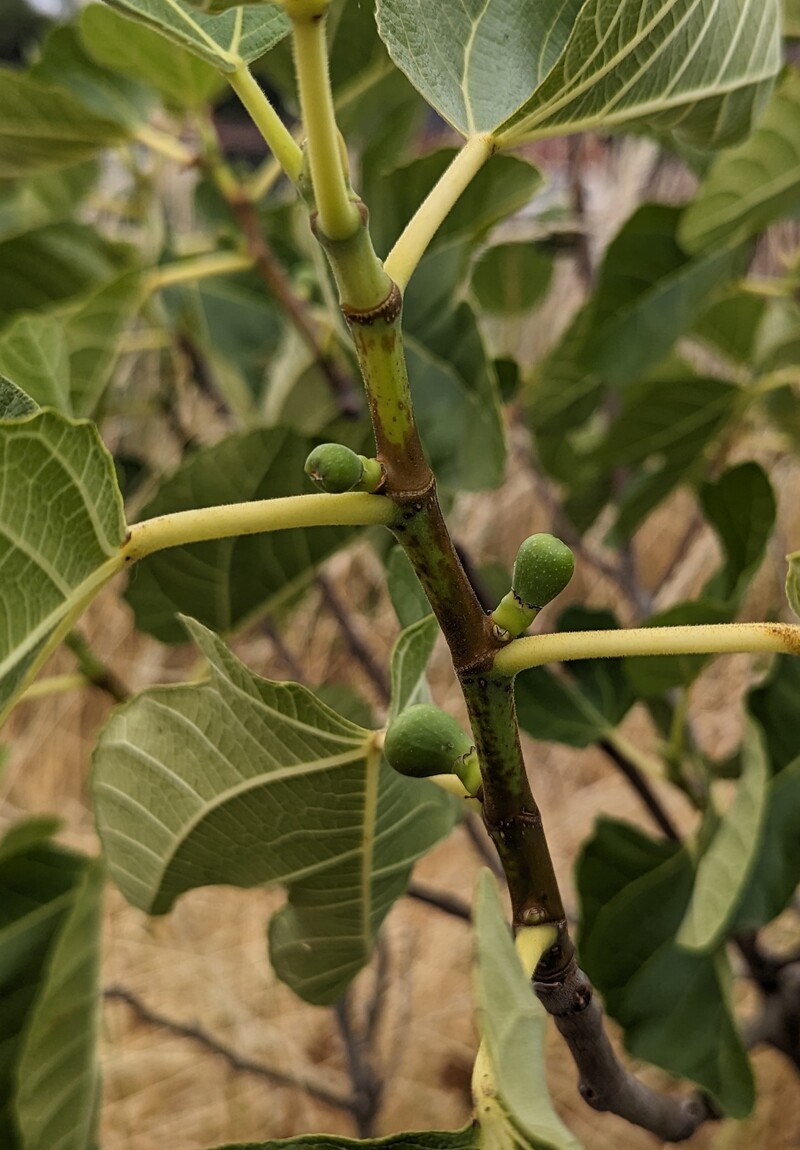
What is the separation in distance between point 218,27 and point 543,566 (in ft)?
0.61

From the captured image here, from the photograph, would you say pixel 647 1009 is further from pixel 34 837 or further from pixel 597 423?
pixel 597 423

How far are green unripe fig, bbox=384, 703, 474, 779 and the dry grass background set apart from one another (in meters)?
0.56

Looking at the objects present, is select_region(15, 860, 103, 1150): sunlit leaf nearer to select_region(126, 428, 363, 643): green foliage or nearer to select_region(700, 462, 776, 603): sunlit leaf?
select_region(126, 428, 363, 643): green foliage

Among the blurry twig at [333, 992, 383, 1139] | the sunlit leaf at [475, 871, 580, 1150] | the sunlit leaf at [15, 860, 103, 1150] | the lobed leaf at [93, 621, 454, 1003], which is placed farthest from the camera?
the blurry twig at [333, 992, 383, 1139]

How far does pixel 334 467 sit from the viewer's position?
223mm

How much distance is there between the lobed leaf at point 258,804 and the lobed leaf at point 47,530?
0.15 ft

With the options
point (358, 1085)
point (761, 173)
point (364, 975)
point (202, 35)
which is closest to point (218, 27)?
point (202, 35)

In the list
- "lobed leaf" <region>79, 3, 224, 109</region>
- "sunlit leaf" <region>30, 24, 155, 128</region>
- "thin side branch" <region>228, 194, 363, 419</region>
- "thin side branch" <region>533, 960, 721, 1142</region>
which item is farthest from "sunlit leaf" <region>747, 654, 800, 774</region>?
"sunlit leaf" <region>30, 24, 155, 128</region>

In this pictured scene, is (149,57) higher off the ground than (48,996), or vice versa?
(149,57)

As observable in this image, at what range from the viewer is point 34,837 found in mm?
671

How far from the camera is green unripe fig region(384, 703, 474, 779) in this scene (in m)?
0.25

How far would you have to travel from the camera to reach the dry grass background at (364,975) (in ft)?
3.92

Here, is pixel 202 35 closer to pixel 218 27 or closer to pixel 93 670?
pixel 218 27

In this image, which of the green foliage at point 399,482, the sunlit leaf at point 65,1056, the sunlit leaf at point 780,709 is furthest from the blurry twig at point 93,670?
the sunlit leaf at point 780,709
